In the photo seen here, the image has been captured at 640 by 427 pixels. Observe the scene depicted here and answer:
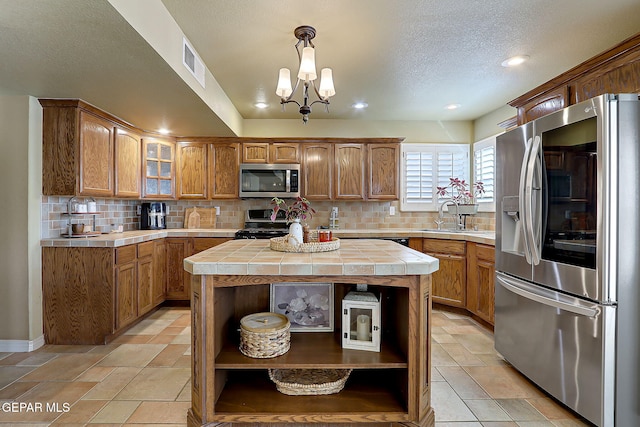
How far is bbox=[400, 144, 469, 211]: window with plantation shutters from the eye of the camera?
15.5ft

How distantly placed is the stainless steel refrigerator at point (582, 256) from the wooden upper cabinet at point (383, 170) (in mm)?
2125

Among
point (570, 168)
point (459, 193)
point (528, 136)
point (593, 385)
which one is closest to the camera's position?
point (593, 385)

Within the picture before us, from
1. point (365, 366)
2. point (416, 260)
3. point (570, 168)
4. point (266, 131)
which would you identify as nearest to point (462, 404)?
point (365, 366)

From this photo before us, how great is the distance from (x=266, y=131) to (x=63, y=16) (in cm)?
313

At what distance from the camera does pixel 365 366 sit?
1.69 meters

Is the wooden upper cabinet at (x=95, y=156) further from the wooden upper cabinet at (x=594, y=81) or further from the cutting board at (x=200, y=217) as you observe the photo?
the wooden upper cabinet at (x=594, y=81)

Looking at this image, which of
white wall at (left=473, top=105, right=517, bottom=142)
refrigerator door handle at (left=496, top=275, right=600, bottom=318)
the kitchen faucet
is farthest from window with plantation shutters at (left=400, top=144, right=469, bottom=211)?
refrigerator door handle at (left=496, top=275, right=600, bottom=318)

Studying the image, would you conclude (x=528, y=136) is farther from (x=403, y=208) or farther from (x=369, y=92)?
(x=403, y=208)

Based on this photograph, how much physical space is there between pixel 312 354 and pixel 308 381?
222mm

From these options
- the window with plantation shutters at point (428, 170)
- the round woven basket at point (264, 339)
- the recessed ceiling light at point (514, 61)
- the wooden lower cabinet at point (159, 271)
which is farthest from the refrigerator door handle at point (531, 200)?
the wooden lower cabinet at point (159, 271)

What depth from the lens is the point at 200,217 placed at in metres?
4.62

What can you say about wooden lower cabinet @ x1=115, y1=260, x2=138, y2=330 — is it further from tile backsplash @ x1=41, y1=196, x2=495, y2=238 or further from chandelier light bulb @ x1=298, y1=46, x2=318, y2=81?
chandelier light bulb @ x1=298, y1=46, x2=318, y2=81

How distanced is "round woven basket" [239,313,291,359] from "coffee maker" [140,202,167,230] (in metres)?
3.06

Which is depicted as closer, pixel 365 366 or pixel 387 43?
pixel 365 366
